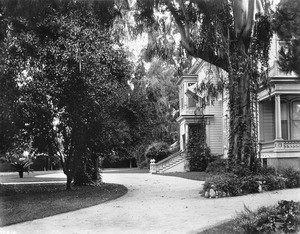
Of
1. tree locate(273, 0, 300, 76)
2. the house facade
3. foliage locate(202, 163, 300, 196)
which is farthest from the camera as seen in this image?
the house facade

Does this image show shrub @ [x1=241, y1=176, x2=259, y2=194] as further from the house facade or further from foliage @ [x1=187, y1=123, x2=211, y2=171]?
the house facade

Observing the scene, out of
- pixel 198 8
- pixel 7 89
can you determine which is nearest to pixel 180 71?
pixel 198 8

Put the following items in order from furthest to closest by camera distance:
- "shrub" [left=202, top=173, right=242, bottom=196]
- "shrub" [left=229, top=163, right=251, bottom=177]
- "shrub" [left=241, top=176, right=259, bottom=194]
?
1. "shrub" [left=229, top=163, right=251, bottom=177]
2. "shrub" [left=241, top=176, right=259, bottom=194]
3. "shrub" [left=202, top=173, right=242, bottom=196]

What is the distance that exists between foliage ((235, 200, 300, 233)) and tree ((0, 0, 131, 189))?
7.48 m

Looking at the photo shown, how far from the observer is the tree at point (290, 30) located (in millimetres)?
9508

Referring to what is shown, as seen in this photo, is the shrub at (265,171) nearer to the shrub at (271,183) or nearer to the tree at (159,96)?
the shrub at (271,183)

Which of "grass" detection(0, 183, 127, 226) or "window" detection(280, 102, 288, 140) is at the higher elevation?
"window" detection(280, 102, 288, 140)

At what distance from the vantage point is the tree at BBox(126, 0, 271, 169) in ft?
49.4

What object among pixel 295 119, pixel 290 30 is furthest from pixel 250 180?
pixel 295 119

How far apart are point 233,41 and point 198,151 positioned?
16327mm

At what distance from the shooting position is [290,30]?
32.5 feet

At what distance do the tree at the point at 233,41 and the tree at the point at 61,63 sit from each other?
204 cm

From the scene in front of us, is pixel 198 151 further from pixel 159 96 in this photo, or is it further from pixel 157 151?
pixel 159 96

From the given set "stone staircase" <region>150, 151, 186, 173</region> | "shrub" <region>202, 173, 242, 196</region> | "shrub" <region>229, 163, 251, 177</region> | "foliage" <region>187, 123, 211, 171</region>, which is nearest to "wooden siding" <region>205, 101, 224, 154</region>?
"foliage" <region>187, 123, 211, 171</region>
